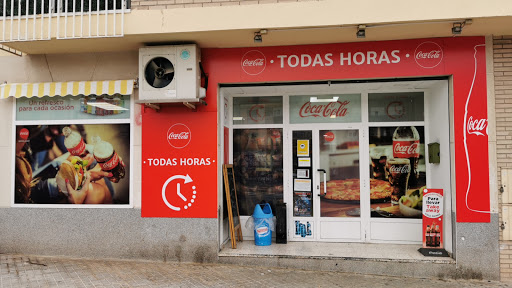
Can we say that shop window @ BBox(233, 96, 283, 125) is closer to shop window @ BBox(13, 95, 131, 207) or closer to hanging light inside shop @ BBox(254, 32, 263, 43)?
hanging light inside shop @ BBox(254, 32, 263, 43)

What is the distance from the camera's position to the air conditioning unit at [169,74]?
602 cm

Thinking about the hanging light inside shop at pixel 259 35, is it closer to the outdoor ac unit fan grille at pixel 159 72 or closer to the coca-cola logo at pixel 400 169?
the outdoor ac unit fan grille at pixel 159 72

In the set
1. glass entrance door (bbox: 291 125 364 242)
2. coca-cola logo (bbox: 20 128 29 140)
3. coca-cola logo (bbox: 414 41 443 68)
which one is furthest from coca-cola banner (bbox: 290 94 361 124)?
coca-cola logo (bbox: 20 128 29 140)

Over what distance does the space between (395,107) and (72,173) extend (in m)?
5.92

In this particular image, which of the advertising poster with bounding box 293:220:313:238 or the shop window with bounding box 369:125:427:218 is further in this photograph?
the advertising poster with bounding box 293:220:313:238

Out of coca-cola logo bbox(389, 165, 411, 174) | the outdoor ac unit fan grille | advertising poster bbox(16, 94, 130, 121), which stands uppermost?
the outdoor ac unit fan grille

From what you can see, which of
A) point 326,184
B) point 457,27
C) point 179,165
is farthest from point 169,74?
point 457,27

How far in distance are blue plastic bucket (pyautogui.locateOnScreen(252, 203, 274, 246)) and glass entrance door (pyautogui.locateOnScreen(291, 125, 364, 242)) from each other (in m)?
0.63

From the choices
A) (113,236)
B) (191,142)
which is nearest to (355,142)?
(191,142)

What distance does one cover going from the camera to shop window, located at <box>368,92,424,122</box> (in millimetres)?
7000

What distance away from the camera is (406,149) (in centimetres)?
702

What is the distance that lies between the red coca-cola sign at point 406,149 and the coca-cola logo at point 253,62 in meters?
2.86

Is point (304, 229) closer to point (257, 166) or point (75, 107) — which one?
point (257, 166)

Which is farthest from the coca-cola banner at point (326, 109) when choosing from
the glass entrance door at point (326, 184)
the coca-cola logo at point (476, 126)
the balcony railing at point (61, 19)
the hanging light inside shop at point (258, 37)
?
the balcony railing at point (61, 19)
